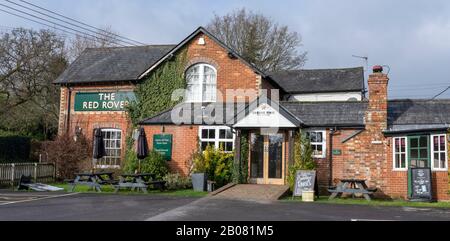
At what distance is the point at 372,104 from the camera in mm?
17969

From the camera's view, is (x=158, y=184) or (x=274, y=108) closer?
(x=158, y=184)

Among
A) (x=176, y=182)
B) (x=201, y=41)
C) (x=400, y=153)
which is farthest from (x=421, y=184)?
(x=201, y=41)

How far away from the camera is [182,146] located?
70.0ft

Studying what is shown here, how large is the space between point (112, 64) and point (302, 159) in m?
13.2

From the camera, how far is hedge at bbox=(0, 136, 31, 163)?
89.0ft

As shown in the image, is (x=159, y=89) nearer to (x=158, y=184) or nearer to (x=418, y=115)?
(x=158, y=184)

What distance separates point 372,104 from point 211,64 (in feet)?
28.1

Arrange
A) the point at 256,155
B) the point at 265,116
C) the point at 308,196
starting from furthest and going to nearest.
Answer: the point at 256,155 → the point at 265,116 → the point at 308,196

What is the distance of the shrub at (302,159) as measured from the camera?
701 inches

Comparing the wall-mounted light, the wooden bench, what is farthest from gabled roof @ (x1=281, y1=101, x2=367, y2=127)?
the wooden bench

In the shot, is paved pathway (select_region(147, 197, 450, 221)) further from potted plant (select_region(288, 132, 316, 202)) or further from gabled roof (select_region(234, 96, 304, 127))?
gabled roof (select_region(234, 96, 304, 127))

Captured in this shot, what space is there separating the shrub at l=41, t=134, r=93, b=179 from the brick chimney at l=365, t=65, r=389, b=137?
13878 mm
